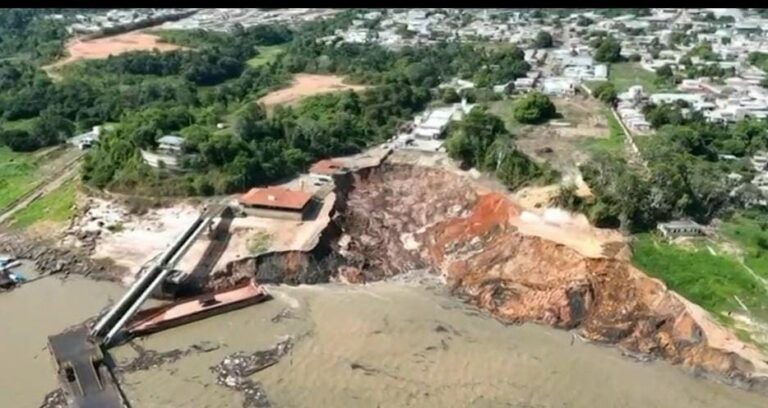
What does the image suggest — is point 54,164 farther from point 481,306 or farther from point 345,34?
point 345,34


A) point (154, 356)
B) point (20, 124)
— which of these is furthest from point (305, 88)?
point (154, 356)

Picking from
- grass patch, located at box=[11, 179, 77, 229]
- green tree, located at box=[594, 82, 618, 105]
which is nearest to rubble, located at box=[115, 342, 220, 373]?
grass patch, located at box=[11, 179, 77, 229]

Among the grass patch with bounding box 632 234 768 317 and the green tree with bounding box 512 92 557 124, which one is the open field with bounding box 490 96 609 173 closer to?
the green tree with bounding box 512 92 557 124

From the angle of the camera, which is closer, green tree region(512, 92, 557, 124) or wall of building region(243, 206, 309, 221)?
wall of building region(243, 206, 309, 221)

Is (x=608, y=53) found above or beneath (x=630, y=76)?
above

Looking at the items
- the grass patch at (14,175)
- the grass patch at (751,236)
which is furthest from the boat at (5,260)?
the grass patch at (751,236)

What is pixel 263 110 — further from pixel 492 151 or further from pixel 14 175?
pixel 492 151

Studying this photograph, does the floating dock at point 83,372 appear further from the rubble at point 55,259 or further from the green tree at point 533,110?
the green tree at point 533,110
